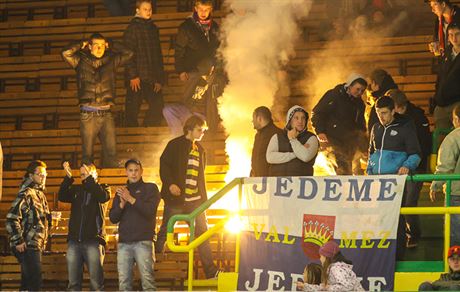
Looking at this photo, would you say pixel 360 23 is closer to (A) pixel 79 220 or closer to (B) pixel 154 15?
(B) pixel 154 15

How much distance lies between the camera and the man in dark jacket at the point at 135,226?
45.9 feet

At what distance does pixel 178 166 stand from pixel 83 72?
3.20 m

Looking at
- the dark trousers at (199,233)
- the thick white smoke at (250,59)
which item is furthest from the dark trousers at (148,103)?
the dark trousers at (199,233)

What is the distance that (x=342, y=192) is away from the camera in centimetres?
1298

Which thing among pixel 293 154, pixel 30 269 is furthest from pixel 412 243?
pixel 30 269

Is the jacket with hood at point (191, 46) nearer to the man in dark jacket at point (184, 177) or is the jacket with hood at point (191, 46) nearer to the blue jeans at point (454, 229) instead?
the man in dark jacket at point (184, 177)

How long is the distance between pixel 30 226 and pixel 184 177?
177cm

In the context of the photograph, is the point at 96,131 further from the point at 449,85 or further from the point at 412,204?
the point at 412,204

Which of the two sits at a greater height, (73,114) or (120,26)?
(120,26)

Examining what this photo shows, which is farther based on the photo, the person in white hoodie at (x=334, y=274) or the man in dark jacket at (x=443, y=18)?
the man in dark jacket at (x=443, y=18)

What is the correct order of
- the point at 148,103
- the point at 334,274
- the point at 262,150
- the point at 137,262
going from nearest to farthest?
the point at 334,274
the point at 137,262
the point at 262,150
the point at 148,103

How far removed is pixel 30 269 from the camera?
48.3 feet

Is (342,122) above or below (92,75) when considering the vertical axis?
below

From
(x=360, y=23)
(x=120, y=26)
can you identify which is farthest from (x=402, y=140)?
(x=120, y=26)
